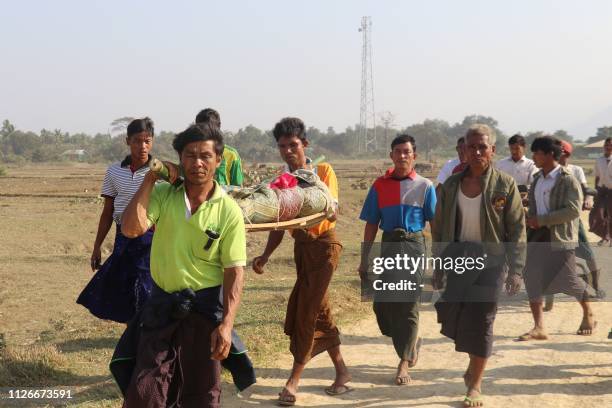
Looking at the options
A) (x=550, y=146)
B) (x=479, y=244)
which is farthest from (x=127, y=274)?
(x=550, y=146)

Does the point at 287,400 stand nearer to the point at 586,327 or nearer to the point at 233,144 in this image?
the point at 586,327

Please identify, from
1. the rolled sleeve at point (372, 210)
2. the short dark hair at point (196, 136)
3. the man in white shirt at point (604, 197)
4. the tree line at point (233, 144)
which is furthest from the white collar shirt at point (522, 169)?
the tree line at point (233, 144)

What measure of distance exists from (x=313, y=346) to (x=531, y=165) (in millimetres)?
3791

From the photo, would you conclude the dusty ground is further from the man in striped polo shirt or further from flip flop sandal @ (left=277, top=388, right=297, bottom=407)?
the man in striped polo shirt

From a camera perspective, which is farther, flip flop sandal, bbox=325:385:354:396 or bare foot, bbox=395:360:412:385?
bare foot, bbox=395:360:412:385

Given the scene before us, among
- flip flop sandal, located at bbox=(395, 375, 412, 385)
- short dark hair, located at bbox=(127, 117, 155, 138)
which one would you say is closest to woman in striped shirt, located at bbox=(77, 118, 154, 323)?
short dark hair, located at bbox=(127, 117, 155, 138)

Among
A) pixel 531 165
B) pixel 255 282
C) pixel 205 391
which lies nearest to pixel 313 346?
pixel 205 391

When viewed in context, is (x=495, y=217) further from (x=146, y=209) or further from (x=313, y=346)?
(x=146, y=209)

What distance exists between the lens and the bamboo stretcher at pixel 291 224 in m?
3.93

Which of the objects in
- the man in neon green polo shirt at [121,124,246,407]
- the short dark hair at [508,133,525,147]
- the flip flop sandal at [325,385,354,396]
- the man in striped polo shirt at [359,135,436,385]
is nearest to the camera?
the man in neon green polo shirt at [121,124,246,407]

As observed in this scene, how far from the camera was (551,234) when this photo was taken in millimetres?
6312

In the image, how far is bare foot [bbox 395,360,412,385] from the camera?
5.21 meters

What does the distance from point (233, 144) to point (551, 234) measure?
9054 cm

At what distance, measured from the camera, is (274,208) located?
4.11 meters
